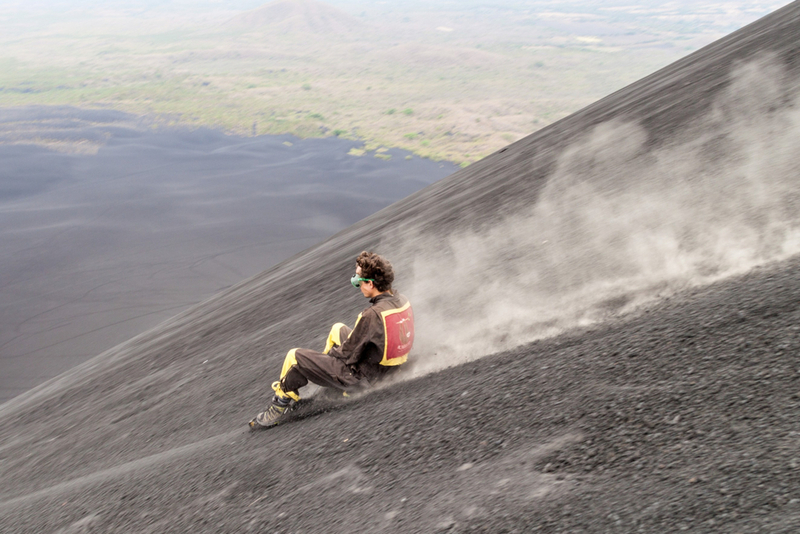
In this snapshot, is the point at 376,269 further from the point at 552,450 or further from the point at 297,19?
the point at 297,19

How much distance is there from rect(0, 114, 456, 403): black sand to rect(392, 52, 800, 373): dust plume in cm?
1818

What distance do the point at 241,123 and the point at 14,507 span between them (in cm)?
5889

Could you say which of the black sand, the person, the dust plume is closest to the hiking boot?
the person

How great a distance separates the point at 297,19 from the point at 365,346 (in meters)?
130

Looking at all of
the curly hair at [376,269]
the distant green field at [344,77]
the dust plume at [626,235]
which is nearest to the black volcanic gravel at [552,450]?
the dust plume at [626,235]

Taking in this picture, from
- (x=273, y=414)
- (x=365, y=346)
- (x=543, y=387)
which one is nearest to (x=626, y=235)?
(x=543, y=387)

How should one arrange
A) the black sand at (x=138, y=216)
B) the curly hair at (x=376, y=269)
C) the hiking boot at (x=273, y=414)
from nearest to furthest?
the curly hair at (x=376, y=269) < the hiking boot at (x=273, y=414) < the black sand at (x=138, y=216)

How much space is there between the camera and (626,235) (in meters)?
5.52

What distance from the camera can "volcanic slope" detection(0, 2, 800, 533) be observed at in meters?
2.64

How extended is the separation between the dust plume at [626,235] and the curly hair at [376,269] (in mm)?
945

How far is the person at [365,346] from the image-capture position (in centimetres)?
406

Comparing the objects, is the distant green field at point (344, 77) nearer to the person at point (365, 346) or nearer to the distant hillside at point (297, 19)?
the distant hillside at point (297, 19)

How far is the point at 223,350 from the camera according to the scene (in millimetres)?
7676

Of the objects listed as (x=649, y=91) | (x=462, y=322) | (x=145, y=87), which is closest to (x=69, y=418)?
(x=462, y=322)
